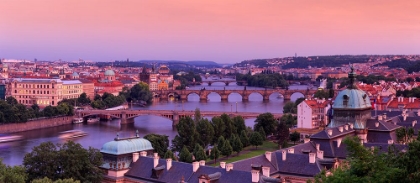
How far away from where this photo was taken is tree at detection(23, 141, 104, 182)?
2195 centimetres

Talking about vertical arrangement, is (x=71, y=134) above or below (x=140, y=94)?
below

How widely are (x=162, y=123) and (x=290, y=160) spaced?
4715cm

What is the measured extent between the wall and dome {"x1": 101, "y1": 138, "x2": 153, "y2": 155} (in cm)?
3775

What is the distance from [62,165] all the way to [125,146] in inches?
105

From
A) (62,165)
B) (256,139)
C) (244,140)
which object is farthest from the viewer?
(244,140)

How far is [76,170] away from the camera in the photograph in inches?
873

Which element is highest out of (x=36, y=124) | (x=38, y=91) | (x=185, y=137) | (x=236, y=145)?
(x=38, y=91)

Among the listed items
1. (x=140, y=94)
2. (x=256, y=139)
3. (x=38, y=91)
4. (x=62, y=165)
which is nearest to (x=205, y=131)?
(x=256, y=139)

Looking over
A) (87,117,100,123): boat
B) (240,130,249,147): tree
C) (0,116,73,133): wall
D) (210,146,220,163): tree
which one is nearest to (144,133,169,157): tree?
(210,146,220,163): tree

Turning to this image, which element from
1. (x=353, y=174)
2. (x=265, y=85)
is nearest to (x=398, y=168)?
(x=353, y=174)

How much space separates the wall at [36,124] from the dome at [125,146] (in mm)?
37750

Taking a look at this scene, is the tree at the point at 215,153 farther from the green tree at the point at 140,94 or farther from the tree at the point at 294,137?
the green tree at the point at 140,94

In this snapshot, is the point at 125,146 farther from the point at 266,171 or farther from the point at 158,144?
the point at 158,144

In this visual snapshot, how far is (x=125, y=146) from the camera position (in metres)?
23.1
